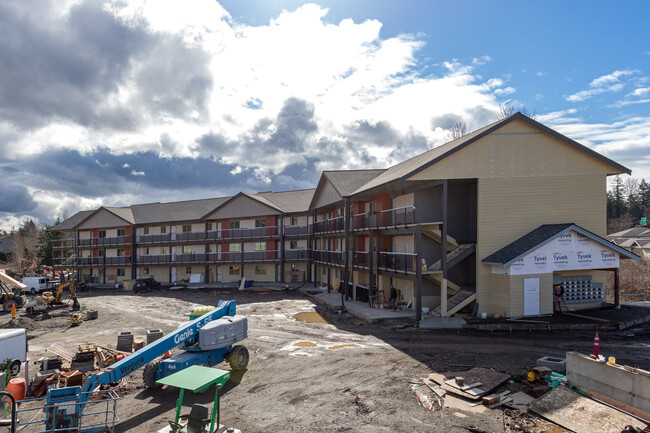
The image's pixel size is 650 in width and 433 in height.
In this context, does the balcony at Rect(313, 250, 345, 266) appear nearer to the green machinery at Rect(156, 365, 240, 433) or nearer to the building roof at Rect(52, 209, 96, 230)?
the green machinery at Rect(156, 365, 240, 433)

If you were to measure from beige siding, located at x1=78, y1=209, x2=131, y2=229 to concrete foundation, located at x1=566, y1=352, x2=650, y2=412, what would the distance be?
173 ft

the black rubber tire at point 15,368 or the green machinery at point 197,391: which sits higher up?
the green machinery at point 197,391

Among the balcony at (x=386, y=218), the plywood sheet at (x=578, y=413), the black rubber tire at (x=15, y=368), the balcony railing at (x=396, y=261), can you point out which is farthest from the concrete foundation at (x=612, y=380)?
the black rubber tire at (x=15, y=368)

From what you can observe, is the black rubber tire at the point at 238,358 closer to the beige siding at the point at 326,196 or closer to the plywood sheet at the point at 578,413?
the plywood sheet at the point at 578,413

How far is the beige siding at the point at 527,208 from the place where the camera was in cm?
2456

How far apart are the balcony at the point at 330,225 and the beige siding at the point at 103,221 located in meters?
26.7

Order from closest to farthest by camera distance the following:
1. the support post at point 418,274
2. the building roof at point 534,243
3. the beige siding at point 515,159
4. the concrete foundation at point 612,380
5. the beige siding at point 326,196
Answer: the concrete foundation at point 612,380
the building roof at point 534,243
the support post at point 418,274
the beige siding at point 515,159
the beige siding at point 326,196

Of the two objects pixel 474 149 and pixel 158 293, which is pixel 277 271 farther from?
pixel 474 149

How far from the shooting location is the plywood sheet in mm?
9742

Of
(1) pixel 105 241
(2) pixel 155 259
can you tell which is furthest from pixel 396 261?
(1) pixel 105 241

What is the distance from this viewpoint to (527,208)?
989 inches

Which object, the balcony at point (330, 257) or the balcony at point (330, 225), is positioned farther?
the balcony at point (330, 225)

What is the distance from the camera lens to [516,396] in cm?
1184


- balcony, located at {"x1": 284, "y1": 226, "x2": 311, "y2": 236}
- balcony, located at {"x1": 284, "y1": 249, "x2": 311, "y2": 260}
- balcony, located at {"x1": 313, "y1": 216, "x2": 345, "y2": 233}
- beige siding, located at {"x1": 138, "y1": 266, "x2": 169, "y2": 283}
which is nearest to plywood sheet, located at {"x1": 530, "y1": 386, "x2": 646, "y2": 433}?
balcony, located at {"x1": 313, "y1": 216, "x2": 345, "y2": 233}
